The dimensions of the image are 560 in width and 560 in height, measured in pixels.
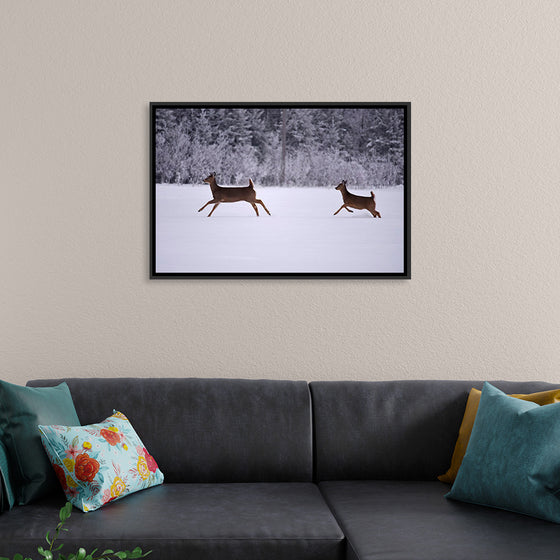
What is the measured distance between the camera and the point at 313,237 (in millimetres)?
2750

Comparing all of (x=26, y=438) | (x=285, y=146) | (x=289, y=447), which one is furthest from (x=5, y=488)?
(x=285, y=146)

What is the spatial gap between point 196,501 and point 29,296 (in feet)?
3.96

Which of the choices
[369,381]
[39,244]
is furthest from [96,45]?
[369,381]

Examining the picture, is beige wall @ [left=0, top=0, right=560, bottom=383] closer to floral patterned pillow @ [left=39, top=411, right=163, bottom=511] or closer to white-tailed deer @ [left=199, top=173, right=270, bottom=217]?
white-tailed deer @ [left=199, top=173, right=270, bottom=217]

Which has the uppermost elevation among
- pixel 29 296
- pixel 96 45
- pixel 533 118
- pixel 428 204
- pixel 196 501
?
pixel 96 45

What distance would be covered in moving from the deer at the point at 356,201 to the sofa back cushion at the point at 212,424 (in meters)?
0.84

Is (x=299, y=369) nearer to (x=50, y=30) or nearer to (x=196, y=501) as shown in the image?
(x=196, y=501)

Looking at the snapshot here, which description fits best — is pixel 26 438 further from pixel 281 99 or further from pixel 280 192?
pixel 281 99

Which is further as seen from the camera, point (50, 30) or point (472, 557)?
point (50, 30)

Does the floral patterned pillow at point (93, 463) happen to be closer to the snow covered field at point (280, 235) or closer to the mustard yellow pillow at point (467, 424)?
the snow covered field at point (280, 235)

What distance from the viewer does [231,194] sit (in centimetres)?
275

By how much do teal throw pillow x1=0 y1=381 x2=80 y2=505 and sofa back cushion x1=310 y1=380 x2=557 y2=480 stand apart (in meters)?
0.95

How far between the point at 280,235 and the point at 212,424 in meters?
0.85

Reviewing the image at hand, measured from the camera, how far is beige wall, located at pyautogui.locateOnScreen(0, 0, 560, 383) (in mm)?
2717
